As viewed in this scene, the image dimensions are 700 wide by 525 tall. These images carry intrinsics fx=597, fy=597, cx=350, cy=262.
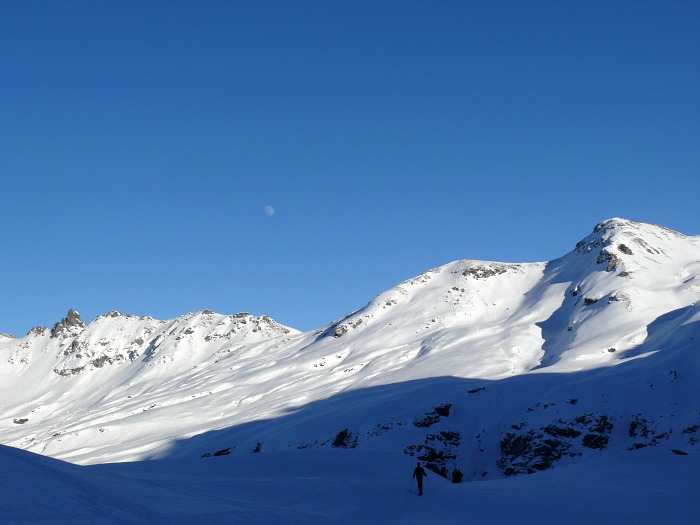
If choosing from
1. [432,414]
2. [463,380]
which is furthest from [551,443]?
[463,380]

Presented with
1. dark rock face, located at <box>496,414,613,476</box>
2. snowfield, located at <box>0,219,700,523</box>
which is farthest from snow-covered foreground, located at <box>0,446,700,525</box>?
dark rock face, located at <box>496,414,613,476</box>

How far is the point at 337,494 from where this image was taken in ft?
77.7

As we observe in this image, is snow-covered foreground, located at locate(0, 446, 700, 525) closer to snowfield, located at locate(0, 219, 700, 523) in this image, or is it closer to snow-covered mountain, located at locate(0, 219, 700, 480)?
snowfield, located at locate(0, 219, 700, 523)

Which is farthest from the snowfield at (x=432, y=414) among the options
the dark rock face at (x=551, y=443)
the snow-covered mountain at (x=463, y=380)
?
the snow-covered mountain at (x=463, y=380)

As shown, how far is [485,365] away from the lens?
238 feet

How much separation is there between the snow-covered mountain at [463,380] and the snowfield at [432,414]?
0.30 meters

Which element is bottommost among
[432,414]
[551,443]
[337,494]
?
[551,443]

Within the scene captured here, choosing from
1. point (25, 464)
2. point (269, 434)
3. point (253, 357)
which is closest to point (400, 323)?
point (253, 357)

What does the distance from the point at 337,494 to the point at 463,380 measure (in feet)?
145

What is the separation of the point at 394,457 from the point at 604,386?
23.2m

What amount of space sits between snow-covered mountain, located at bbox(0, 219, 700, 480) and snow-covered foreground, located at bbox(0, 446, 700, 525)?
558 centimetres

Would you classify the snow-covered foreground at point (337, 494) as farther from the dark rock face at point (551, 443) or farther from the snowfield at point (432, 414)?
the dark rock face at point (551, 443)

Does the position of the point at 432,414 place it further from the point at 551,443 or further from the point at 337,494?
the point at 337,494

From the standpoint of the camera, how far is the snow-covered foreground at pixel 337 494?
1509 cm
